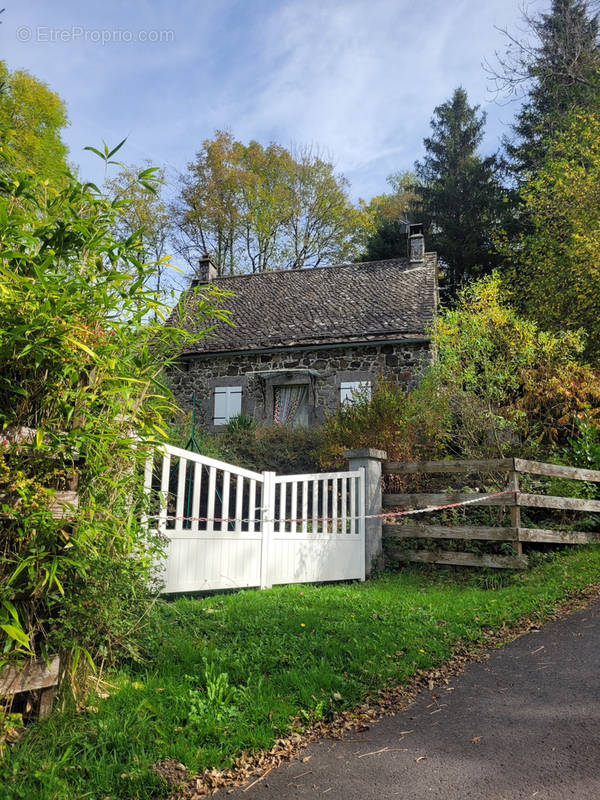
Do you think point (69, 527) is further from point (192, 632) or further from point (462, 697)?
point (462, 697)

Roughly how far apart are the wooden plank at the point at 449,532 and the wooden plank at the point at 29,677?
17.7 ft

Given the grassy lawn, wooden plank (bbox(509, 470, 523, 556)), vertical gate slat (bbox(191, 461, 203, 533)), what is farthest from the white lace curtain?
vertical gate slat (bbox(191, 461, 203, 533))

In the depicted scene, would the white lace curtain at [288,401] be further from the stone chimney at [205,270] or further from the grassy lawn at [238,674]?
the grassy lawn at [238,674]

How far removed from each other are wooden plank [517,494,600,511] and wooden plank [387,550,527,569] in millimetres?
684

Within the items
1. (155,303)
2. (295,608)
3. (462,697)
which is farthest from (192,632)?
(155,303)

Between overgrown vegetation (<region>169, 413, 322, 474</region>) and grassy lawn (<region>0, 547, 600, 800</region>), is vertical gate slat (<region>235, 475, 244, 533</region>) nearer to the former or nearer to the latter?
grassy lawn (<region>0, 547, 600, 800</region>)

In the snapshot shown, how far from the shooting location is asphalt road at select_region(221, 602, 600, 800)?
8.89 feet

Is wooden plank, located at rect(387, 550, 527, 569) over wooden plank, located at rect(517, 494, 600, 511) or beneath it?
beneath

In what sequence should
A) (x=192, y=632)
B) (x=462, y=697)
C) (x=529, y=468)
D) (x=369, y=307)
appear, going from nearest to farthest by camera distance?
1. (x=462, y=697)
2. (x=192, y=632)
3. (x=529, y=468)
4. (x=369, y=307)

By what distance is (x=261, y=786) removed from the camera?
279cm

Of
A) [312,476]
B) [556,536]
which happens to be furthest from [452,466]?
[312,476]

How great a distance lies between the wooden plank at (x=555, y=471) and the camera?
742cm

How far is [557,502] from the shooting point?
25.8 ft

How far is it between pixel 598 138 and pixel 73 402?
1798 centimetres
